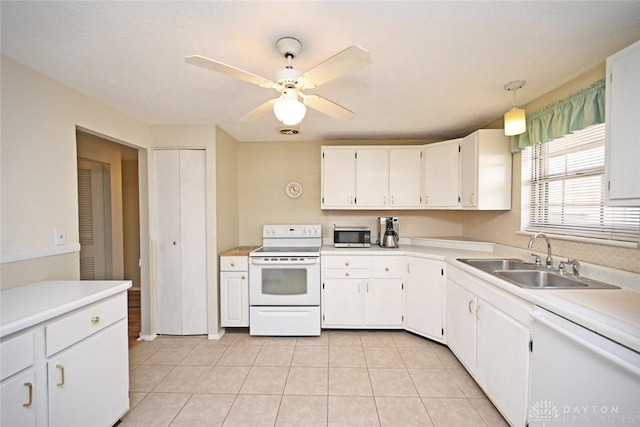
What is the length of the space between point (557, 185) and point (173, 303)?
3.84 meters

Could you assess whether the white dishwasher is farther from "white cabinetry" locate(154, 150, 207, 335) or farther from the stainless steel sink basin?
"white cabinetry" locate(154, 150, 207, 335)

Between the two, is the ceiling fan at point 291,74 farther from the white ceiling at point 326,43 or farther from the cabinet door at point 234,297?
the cabinet door at point 234,297

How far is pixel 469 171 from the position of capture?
8.95ft

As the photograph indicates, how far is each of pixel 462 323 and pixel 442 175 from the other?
1608 millimetres

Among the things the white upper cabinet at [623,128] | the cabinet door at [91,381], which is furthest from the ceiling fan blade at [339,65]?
the cabinet door at [91,381]

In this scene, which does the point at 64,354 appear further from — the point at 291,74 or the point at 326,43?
the point at 326,43

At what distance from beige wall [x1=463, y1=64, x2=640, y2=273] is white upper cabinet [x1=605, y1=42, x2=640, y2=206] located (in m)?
0.61

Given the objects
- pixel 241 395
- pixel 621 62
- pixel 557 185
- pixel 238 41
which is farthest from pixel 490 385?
pixel 238 41

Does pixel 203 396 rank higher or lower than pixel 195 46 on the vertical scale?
lower

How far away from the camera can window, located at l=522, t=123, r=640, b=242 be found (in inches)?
66.1

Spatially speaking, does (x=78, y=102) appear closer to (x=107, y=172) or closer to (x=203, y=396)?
(x=107, y=172)

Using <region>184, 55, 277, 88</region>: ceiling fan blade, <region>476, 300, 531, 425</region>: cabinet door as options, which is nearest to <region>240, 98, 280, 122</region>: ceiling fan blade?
<region>184, 55, 277, 88</region>: ceiling fan blade

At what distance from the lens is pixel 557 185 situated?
211 cm

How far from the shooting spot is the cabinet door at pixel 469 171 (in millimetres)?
2629
